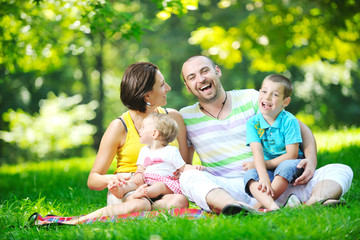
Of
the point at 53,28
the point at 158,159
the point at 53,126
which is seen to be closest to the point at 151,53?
the point at 53,126

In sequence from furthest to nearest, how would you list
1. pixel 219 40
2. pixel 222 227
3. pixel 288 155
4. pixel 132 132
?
pixel 219 40 < pixel 132 132 < pixel 288 155 < pixel 222 227

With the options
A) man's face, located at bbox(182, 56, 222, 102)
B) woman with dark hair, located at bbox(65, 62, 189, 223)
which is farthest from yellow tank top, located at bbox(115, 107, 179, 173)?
man's face, located at bbox(182, 56, 222, 102)

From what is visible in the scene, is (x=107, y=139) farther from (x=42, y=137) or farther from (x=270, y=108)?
(x=42, y=137)

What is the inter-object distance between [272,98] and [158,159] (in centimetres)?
116

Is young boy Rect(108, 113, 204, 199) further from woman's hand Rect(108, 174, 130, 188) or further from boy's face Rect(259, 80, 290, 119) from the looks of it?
boy's face Rect(259, 80, 290, 119)

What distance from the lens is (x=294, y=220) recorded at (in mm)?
2770

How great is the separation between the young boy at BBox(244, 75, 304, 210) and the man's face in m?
0.55

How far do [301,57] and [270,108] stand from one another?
8.25m

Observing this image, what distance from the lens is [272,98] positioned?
11.7 feet

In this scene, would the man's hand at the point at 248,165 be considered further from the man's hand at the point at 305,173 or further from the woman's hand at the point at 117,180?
the woman's hand at the point at 117,180

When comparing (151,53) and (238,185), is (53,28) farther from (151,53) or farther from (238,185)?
(151,53)

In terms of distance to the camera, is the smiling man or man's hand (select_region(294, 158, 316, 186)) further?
the smiling man

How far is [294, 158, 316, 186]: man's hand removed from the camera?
11.2ft

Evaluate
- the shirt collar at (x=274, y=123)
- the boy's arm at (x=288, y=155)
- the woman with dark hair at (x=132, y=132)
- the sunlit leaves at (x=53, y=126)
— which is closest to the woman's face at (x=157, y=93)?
the woman with dark hair at (x=132, y=132)
